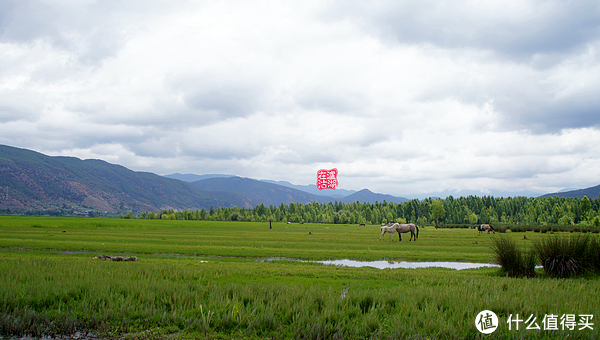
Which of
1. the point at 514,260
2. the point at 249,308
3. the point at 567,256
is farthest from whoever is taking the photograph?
the point at 514,260

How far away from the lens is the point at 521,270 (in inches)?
683

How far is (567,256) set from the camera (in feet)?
56.9

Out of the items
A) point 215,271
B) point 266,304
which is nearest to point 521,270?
point 266,304

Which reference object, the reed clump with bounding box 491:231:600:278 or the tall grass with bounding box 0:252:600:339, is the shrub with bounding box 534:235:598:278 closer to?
the reed clump with bounding box 491:231:600:278

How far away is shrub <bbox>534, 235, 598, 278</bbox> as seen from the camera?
17.0 m

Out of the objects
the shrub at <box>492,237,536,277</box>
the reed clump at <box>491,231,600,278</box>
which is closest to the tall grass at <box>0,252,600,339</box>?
the shrub at <box>492,237,536,277</box>

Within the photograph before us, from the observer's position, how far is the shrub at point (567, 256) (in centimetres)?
1695

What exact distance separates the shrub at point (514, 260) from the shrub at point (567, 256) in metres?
0.81

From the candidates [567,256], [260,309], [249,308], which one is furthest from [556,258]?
[249,308]

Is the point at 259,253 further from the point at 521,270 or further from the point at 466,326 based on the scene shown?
the point at 466,326

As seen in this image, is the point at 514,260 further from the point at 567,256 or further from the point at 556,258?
the point at 567,256

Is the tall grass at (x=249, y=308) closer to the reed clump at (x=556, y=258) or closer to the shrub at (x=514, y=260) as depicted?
the shrub at (x=514, y=260)

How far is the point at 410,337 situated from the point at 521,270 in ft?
43.4

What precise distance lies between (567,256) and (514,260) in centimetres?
260
